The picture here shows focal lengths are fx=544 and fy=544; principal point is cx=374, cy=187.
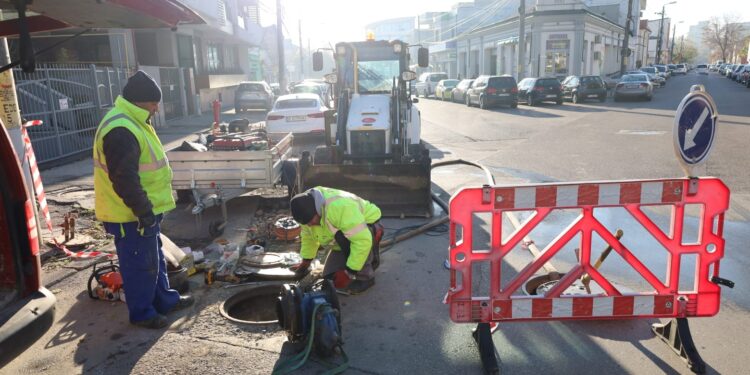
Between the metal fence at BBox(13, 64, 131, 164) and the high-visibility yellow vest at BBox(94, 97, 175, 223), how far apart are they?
28.2 feet

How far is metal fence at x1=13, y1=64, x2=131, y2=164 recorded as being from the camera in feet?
39.6

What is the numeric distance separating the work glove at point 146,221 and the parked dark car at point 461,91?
88.7 feet

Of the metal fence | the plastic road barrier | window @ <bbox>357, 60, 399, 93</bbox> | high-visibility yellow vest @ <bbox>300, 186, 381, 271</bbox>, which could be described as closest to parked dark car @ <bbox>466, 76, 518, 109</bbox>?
window @ <bbox>357, 60, 399, 93</bbox>

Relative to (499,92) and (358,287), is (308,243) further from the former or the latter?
(499,92)

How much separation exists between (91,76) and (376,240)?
12.7 metres

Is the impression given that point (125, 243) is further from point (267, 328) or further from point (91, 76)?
point (91, 76)

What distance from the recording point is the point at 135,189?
12.6 feet

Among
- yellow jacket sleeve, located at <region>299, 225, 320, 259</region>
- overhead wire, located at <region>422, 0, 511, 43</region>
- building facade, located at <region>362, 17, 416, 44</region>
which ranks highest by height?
building facade, located at <region>362, 17, 416, 44</region>

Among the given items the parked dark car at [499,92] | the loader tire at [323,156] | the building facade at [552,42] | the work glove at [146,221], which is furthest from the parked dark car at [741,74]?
the work glove at [146,221]

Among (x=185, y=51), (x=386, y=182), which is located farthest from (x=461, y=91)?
(x=386, y=182)

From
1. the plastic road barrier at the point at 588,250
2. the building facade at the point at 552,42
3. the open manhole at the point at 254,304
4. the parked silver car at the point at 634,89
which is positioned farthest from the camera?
the building facade at the point at 552,42

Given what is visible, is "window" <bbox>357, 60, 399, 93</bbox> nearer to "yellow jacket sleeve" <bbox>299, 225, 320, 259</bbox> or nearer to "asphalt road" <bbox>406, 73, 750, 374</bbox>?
"asphalt road" <bbox>406, 73, 750, 374</bbox>

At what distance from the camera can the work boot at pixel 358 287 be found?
4855mm

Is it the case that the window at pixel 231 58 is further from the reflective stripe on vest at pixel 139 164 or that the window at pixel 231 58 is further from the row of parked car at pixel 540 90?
the reflective stripe on vest at pixel 139 164
